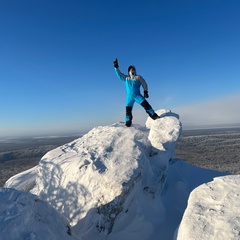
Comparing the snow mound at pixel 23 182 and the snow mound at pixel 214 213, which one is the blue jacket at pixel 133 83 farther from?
the snow mound at pixel 214 213

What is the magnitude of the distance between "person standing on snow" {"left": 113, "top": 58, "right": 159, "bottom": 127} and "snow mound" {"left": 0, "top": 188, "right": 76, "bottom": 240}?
194 inches

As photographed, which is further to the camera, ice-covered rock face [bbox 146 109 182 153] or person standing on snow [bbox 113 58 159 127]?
person standing on snow [bbox 113 58 159 127]

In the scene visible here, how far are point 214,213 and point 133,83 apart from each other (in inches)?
218

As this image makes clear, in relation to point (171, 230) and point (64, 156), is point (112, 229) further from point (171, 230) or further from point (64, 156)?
point (64, 156)

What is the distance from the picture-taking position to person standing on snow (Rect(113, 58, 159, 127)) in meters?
9.51

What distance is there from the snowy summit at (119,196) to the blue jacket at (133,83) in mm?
1295

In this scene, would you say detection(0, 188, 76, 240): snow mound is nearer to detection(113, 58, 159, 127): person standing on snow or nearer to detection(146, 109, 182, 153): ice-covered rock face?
detection(146, 109, 182, 153): ice-covered rock face

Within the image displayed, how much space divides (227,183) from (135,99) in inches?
185

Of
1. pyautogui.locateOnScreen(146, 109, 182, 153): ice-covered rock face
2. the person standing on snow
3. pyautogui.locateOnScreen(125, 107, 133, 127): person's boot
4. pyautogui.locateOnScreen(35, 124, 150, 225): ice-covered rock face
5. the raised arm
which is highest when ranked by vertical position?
the raised arm

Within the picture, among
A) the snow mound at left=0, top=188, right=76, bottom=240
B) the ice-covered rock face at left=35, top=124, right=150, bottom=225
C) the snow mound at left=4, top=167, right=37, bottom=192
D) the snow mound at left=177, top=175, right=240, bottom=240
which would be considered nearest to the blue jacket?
the ice-covered rock face at left=35, top=124, right=150, bottom=225

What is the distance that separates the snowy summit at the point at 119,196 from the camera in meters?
4.70

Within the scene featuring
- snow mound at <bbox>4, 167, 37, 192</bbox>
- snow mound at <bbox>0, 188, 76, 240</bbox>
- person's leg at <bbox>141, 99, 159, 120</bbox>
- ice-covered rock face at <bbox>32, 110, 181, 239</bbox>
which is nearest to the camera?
snow mound at <bbox>0, 188, 76, 240</bbox>

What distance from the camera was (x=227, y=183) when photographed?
224 inches

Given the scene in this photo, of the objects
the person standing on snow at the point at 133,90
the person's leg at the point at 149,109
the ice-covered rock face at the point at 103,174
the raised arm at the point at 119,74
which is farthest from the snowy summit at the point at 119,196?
the raised arm at the point at 119,74
